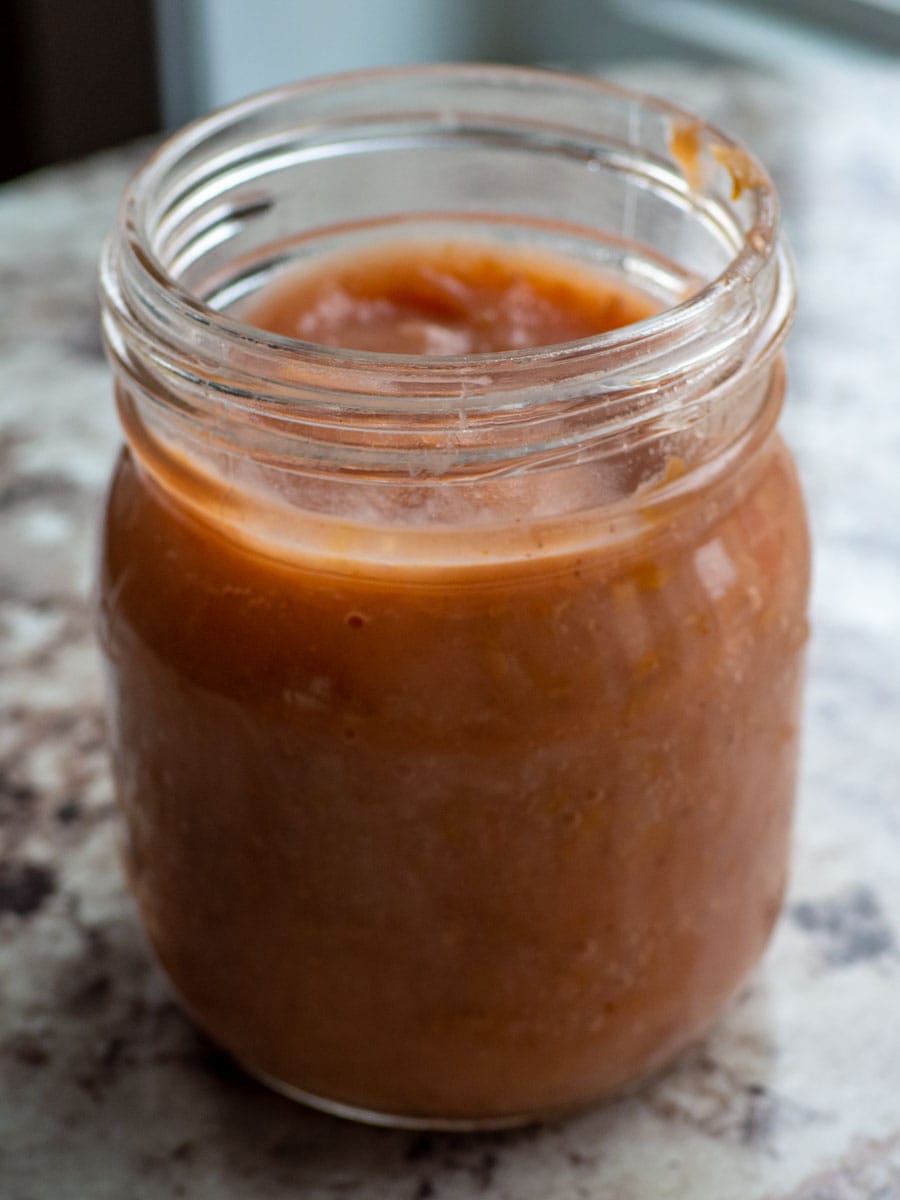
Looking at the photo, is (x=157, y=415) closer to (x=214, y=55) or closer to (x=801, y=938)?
(x=801, y=938)

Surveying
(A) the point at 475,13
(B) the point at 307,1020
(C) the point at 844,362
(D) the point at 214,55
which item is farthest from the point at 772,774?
(A) the point at 475,13

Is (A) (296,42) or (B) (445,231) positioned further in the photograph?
(A) (296,42)

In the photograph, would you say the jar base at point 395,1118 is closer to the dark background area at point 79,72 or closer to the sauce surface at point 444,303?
the sauce surface at point 444,303

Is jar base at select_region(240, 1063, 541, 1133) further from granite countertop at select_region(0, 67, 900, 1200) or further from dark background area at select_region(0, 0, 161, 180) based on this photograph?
dark background area at select_region(0, 0, 161, 180)

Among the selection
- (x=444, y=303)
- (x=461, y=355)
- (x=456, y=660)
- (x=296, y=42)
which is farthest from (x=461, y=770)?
(x=296, y=42)

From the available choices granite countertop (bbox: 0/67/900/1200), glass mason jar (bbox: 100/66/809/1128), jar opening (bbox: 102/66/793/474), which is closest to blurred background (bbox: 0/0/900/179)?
granite countertop (bbox: 0/67/900/1200)

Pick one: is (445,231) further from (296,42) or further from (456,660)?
(296,42)
